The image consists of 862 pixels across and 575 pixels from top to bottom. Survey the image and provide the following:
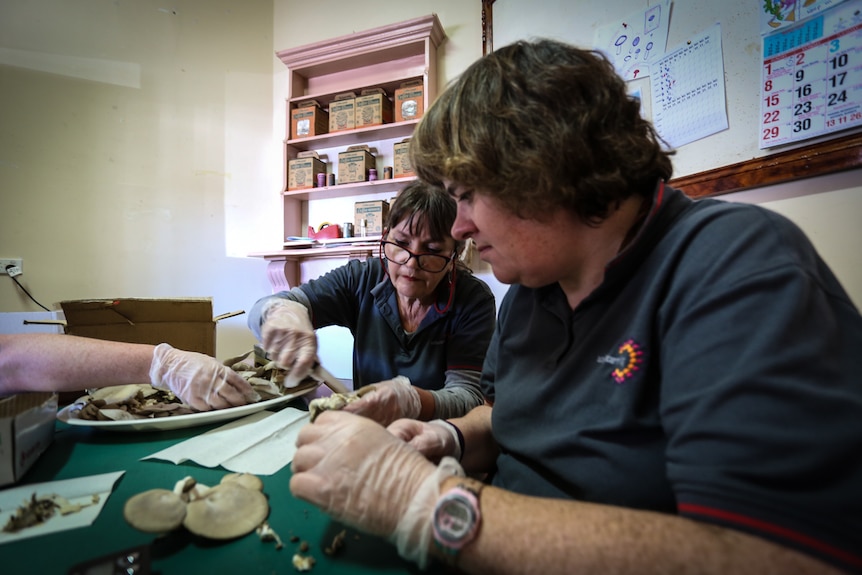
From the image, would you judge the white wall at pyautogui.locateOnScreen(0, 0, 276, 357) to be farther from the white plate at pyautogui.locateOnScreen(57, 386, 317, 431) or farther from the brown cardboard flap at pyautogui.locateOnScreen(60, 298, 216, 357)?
the white plate at pyautogui.locateOnScreen(57, 386, 317, 431)

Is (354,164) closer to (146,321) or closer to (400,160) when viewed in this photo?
(400,160)

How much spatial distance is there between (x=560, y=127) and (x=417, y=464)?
0.57 meters

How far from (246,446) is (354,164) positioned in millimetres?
2283

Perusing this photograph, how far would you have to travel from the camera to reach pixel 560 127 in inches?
24.5

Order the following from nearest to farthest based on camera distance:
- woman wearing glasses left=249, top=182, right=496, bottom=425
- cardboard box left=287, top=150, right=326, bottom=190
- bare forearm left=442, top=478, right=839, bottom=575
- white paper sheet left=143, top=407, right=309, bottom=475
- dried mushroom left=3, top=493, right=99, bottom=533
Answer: bare forearm left=442, top=478, right=839, bottom=575, dried mushroom left=3, top=493, right=99, bottom=533, white paper sheet left=143, top=407, right=309, bottom=475, woman wearing glasses left=249, top=182, right=496, bottom=425, cardboard box left=287, top=150, right=326, bottom=190

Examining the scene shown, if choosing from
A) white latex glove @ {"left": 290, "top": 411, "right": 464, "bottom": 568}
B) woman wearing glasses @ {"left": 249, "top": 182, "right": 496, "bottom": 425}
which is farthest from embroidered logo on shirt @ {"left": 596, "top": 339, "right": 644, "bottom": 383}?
woman wearing glasses @ {"left": 249, "top": 182, "right": 496, "bottom": 425}

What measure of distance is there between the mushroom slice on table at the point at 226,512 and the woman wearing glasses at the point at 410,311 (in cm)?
50

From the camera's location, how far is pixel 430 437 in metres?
0.80

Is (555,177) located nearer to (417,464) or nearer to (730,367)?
(730,367)

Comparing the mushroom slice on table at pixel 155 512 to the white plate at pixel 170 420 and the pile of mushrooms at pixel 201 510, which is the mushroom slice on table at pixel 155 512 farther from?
the white plate at pixel 170 420

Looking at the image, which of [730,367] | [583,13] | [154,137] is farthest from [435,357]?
[154,137]

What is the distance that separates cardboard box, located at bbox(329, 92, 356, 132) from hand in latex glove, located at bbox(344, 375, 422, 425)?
7.65ft

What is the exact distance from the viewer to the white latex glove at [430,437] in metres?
0.79

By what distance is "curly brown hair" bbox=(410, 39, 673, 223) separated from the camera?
63cm
